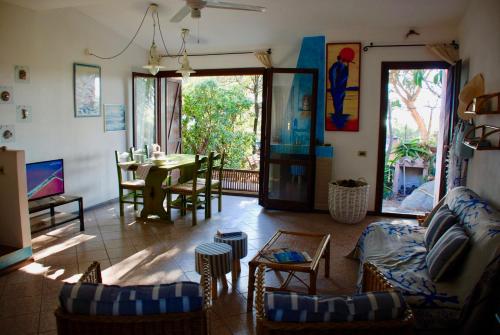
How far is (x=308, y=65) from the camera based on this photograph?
568cm

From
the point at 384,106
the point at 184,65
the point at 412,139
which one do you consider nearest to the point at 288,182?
the point at 384,106

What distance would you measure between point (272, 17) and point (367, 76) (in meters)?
1.46

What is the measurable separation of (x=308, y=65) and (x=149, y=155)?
2.69 meters

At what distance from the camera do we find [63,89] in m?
5.08

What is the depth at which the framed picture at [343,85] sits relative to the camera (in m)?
5.46

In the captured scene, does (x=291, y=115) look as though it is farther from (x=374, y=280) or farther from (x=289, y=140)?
(x=374, y=280)

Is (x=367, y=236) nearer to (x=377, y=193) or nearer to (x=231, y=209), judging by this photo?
(x=377, y=193)

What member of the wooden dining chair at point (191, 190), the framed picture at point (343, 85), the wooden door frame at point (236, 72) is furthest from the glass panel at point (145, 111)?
the framed picture at point (343, 85)

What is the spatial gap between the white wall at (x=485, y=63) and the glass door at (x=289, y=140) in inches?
76.9

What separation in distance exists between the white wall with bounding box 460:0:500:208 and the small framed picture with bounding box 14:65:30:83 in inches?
183

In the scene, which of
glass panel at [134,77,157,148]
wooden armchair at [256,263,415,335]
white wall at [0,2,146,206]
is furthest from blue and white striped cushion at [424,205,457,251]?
glass panel at [134,77,157,148]

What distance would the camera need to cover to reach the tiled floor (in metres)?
2.98

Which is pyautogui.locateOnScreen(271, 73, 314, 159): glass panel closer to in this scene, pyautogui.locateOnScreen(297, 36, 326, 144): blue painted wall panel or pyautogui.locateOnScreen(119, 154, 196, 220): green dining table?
pyautogui.locateOnScreen(297, 36, 326, 144): blue painted wall panel

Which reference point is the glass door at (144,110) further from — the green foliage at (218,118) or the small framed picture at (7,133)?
the small framed picture at (7,133)
